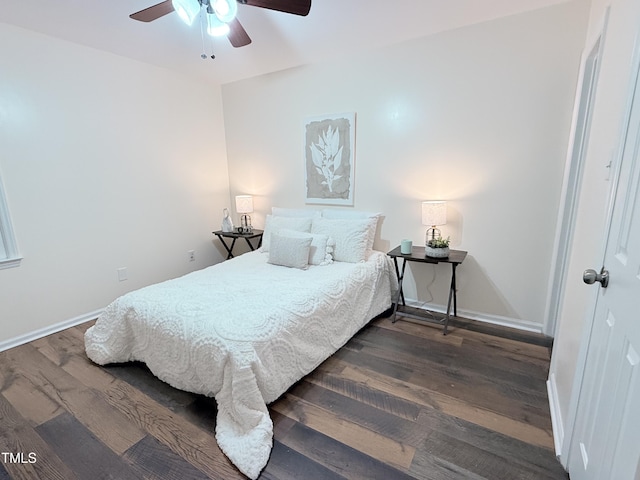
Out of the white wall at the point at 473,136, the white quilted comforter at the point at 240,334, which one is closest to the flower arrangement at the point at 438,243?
the white wall at the point at 473,136

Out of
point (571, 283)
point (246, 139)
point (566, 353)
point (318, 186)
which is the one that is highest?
point (246, 139)

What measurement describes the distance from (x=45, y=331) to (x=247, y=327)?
2184 mm

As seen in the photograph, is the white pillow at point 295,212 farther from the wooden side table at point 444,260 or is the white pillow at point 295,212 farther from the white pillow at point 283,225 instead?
the wooden side table at point 444,260

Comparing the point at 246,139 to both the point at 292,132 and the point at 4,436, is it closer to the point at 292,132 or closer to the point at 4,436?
the point at 292,132

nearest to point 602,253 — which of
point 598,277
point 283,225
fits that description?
point 598,277

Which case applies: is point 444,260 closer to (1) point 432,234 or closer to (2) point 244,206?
(1) point 432,234

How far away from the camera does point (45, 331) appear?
265 cm

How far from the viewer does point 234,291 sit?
7.04 ft

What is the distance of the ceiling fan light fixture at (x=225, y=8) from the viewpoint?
1.63m

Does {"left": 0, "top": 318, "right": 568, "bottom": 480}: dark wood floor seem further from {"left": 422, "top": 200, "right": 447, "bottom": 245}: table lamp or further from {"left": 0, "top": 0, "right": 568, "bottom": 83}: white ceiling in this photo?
{"left": 0, "top": 0, "right": 568, "bottom": 83}: white ceiling

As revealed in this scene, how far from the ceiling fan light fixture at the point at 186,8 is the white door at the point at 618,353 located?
79.6 inches

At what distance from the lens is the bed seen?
1574mm

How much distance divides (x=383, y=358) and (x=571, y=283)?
1246 mm

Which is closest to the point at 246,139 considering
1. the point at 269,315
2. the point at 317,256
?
the point at 317,256
